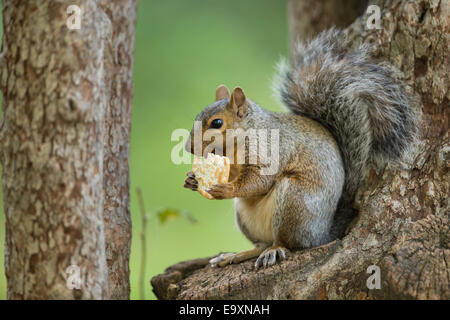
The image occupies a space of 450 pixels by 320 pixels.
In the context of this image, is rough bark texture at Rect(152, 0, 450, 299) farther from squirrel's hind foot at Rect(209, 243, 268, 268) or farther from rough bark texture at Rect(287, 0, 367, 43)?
rough bark texture at Rect(287, 0, 367, 43)

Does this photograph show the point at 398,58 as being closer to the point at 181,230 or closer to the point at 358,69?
the point at 358,69

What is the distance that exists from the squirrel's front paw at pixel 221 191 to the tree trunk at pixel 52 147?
59 cm

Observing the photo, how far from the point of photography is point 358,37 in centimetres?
215

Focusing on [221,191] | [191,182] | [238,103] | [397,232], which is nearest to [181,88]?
[238,103]

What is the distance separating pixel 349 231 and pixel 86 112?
1108 mm

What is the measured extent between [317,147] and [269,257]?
47 cm

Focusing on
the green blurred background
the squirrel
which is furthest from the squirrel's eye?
the green blurred background

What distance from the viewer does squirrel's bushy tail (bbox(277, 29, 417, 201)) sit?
1.89 m

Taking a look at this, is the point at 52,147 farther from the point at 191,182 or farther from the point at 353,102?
the point at 353,102

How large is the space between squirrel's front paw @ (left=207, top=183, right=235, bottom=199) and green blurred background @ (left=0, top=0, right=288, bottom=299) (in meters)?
1.70

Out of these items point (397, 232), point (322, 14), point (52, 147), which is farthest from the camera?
point (322, 14)

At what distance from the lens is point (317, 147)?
1.94 meters

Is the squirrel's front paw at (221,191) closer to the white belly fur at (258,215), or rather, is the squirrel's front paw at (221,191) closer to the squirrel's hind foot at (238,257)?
the white belly fur at (258,215)
